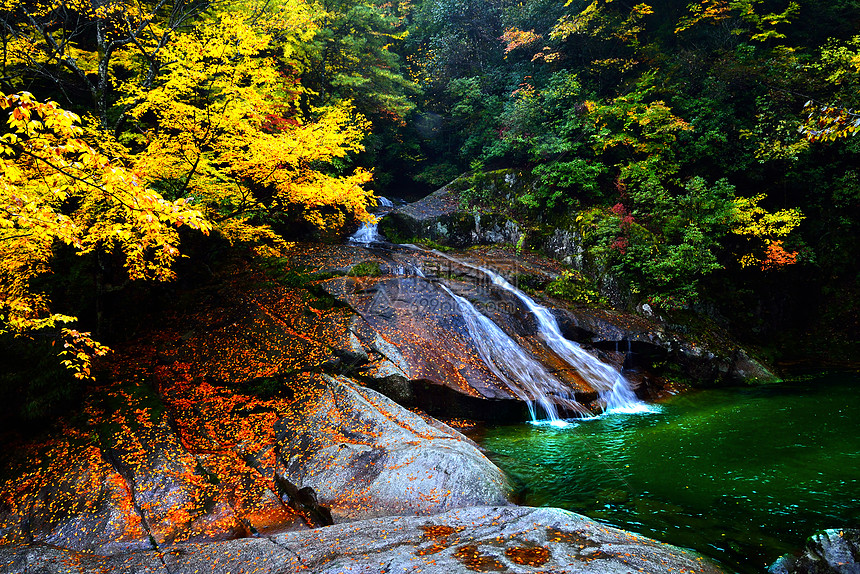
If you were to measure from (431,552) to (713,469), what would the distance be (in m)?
5.07

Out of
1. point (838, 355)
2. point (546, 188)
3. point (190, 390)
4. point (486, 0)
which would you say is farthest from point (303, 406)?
point (486, 0)

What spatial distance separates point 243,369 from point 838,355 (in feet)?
59.1

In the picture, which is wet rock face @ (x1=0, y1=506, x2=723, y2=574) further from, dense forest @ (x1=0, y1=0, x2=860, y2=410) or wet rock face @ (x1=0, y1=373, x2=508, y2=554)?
dense forest @ (x1=0, y1=0, x2=860, y2=410)

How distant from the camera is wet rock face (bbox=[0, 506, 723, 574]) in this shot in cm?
356

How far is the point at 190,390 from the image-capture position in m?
8.14

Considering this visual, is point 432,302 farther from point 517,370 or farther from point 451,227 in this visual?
point 451,227

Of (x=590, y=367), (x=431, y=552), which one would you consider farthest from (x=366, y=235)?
(x=431, y=552)

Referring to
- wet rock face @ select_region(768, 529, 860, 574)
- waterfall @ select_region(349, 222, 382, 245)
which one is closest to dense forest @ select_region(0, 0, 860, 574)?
wet rock face @ select_region(768, 529, 860, 574)

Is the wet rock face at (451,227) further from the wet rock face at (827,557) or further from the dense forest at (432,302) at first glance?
the wet rock face at (827,557)

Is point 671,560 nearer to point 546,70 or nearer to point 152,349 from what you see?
point 152,349

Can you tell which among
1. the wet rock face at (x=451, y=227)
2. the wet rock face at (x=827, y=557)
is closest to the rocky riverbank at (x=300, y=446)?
the wet rock face at (x=827, y=557)

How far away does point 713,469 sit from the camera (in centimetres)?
618

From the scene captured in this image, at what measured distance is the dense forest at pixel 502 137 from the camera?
7891mm

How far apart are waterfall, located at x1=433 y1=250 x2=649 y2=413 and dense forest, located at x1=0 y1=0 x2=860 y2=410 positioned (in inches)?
127
